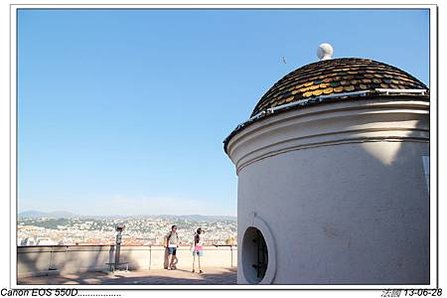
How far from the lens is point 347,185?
5.37 metres

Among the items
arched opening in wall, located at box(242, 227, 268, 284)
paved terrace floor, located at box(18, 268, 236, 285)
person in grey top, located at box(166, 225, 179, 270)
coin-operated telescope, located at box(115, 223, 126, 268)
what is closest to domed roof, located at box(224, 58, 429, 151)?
arched opening in wall, located at box(242, 227, 268, 284)

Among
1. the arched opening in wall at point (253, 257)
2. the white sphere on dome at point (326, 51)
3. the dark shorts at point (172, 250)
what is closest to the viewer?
the arched opening in wall at point (253, 257)

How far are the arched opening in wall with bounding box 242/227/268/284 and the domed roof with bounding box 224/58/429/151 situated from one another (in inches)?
57.8

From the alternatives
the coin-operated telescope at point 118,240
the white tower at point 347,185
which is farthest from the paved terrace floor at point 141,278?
the white tower at point 347,185

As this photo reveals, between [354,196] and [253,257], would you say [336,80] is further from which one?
[253,257]

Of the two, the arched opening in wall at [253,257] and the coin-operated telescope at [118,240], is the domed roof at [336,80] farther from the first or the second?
the coin-operated telescope at [118,240]

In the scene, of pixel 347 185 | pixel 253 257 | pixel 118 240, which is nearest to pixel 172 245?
pixel 118 240

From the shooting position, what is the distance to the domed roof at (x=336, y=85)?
5.34 metres

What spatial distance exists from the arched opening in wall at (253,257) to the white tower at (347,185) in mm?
702

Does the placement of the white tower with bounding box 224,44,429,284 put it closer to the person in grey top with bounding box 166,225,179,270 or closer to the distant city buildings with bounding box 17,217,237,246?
the distant city buildings with bounding box 17,217,237,246

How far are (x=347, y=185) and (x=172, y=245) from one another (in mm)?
8352
